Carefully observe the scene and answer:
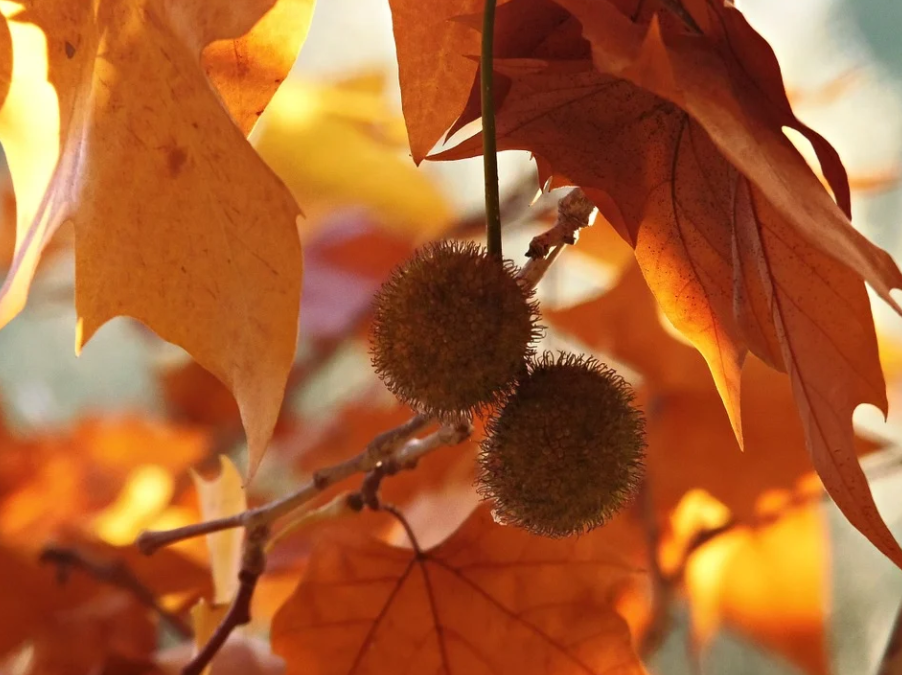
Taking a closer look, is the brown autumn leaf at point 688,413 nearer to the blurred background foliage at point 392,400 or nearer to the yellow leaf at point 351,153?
the blurred background foliage at point 392,400

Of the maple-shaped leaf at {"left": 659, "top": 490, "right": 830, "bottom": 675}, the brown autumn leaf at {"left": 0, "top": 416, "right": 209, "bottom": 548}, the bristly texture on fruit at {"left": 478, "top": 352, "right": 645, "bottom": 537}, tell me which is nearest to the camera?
the bristly texture on fruit at {"left": 478, "top": 352, "right": 645, "bottom": 537}

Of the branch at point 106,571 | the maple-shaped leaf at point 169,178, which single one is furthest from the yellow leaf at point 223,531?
the maple-shaped leaf at point 169,178

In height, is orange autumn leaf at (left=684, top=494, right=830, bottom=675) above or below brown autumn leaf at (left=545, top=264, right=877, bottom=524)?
below

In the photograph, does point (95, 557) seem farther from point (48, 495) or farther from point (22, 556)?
point (48, 495)

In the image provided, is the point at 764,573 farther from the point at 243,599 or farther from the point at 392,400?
the point at 243,599

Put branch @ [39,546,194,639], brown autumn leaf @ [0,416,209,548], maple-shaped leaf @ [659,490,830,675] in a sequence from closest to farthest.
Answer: branch @ [39,546,194,639]
maple-shaped leaf @ [659,490,830,675]
brown autumn leaf @ [0,416,209,548]

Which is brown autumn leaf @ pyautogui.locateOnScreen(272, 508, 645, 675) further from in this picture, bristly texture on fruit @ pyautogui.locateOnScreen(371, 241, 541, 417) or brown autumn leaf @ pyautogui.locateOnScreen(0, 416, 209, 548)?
brown autumn leaf @ pyautogui.locateOnScreen(0, 416, 209, 548)

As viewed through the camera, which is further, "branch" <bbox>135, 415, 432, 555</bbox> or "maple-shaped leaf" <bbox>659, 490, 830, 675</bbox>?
"maple-shaped leaf" <bbox>659, 490, 830, 675</bbox>

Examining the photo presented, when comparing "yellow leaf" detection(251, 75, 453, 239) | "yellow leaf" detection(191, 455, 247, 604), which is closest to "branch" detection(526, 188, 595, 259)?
"yellow leaf" detection(191, 455, 247, 604)

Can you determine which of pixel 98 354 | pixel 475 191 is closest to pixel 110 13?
pixel 475 191
